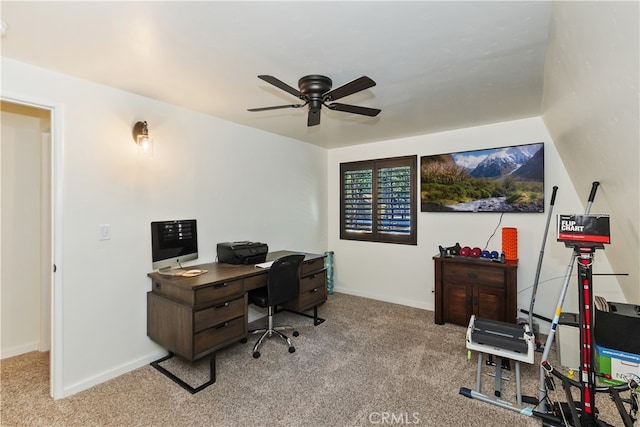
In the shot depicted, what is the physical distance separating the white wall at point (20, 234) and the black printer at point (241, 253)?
1753mm

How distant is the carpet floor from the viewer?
2.00 m

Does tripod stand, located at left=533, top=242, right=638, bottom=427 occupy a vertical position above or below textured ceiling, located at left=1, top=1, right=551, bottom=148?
below

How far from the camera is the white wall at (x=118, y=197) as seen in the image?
7.48 feet

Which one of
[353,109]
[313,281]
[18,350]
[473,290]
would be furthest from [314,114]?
[18,350]

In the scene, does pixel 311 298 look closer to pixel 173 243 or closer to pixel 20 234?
pixel 173 243

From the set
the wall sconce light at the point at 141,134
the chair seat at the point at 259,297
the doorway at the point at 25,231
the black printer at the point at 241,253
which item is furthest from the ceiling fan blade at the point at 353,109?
the doorway at the point at 25,231

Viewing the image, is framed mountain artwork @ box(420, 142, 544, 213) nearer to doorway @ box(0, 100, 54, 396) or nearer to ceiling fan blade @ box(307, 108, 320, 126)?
ceiling fan blade @ box(307, 108, 320, 126)

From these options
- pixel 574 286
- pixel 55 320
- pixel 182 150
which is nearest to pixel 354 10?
pixel 182 150

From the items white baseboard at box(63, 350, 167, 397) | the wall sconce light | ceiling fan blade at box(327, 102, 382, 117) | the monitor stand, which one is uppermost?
ceiling fan blade at box(327, 102, 382, 117)

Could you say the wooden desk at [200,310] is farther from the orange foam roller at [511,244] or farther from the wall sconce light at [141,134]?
the orange foam roller at [511,244]

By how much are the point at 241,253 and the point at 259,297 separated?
49 cm

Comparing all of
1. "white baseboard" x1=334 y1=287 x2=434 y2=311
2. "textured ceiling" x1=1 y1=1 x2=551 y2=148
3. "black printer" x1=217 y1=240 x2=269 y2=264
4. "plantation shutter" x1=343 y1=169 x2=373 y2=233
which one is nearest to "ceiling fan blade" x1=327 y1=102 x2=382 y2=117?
"textured ceiling" x1=1 y1=1 x2=551 y2=148

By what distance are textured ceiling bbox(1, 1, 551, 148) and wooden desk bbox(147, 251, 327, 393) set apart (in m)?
1.60

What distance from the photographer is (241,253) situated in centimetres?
313
